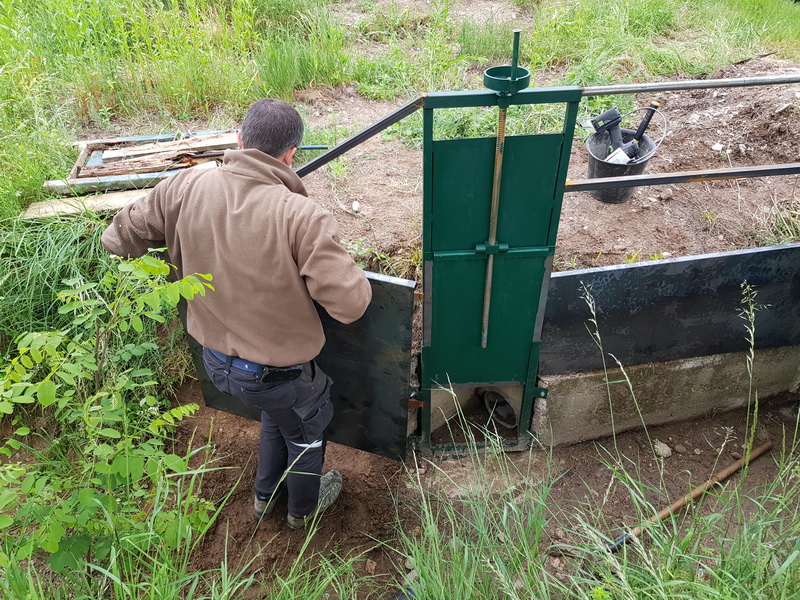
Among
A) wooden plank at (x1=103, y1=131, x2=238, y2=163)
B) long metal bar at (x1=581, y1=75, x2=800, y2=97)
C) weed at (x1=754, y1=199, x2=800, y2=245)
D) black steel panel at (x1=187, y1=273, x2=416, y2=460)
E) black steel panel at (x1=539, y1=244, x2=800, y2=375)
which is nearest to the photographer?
long metal bar at (x1=581, y1=75, x2=800, y2=97)

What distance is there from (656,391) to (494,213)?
1.84m

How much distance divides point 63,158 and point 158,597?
4.04 m

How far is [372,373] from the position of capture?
10.9ft

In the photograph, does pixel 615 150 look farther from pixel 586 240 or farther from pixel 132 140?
pixel 132 140

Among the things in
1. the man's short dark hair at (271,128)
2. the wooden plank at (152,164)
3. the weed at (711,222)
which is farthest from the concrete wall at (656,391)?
the wooden plank at (152,164)

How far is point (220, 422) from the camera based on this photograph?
13.3 feet

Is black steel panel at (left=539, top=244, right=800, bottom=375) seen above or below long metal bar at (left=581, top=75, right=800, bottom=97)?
below

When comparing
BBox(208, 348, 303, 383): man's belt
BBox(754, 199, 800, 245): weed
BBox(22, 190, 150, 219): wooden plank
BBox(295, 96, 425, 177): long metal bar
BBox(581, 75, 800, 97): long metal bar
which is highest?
BBox(581, 75, 800, 97): long metal bar

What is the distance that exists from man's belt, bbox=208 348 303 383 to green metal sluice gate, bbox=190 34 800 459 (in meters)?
0.44

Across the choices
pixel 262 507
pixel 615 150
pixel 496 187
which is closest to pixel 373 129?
pixel 496 187

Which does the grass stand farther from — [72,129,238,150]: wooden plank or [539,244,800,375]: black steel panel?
[539,244,800,375]: black steel panel

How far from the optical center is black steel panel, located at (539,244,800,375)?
335 centimetres

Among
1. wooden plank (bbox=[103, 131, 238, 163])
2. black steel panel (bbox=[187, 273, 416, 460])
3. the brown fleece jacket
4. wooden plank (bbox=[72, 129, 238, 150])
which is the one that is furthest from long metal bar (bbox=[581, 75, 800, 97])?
wooden plank (bbox=[72, 129, 238, 150])

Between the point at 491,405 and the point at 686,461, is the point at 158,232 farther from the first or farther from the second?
the point at 686,461
